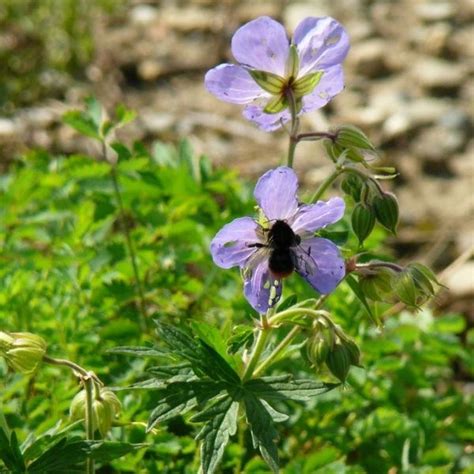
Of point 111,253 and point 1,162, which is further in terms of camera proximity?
point 1,162

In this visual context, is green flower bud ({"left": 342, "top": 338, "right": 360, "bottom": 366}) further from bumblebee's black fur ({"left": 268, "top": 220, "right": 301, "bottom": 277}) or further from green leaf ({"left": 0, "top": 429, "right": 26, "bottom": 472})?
green leaf ({"left": 0, "top": 429, "right": 26, "bottom": 472})

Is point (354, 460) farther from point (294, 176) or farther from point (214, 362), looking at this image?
point (294, 176)

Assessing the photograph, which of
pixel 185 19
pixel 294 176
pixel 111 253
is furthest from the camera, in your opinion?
pixel 185 19

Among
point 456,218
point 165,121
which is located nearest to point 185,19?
point 165,121

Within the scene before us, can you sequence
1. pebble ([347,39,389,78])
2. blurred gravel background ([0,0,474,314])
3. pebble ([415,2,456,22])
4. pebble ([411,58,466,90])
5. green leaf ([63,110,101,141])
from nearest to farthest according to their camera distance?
1. green leaf ([63,110,101,141])
2. blurred gravel background ([0,0,474,314])
3. pebble ([411,58,466,90])
4. pebble ([347,39,389,78])
5. pebble ([415,2,456,22])

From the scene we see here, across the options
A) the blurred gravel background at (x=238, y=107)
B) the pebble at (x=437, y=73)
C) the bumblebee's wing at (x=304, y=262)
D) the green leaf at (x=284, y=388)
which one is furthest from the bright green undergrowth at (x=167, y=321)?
the pebble at (x=437, y=73)

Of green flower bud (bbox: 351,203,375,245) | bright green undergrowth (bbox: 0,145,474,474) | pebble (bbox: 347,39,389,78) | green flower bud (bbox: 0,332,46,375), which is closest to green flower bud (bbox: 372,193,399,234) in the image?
green flower bud (bbox: 351,203,375,245)
